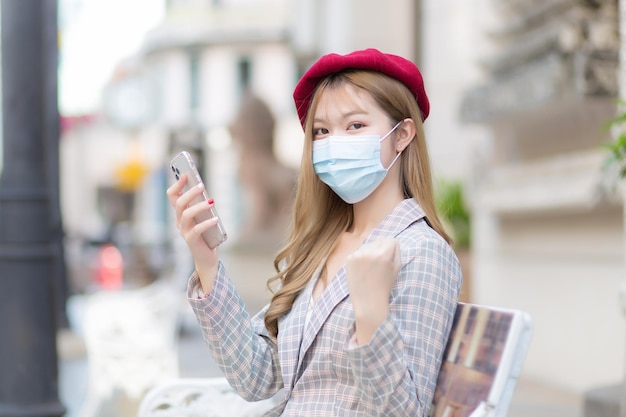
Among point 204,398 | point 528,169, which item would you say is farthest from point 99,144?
point 204,398

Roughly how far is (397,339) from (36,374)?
2344 mm

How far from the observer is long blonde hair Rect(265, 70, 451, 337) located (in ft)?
7.24

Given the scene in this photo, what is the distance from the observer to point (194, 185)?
215 cm

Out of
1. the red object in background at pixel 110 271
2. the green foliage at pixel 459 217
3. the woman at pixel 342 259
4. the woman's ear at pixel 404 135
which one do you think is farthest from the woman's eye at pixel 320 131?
the red object in background at pixel 110 271

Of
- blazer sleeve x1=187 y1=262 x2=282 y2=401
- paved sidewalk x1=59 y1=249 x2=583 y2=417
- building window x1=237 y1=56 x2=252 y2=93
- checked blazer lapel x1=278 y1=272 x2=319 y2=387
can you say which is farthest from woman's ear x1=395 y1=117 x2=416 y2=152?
building window x1=237 y1=56 x2=252 y2=93

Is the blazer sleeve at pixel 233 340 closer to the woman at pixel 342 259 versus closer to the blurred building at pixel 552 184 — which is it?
the woman at pixel 342 259

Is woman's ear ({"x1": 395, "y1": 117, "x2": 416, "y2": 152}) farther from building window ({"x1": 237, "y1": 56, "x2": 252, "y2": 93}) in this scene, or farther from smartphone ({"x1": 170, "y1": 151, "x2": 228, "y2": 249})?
building window ({"x1": 237, "y1": 56, "x2": 252, "y2": 93})

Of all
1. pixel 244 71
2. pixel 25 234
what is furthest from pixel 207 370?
pixel 244 71

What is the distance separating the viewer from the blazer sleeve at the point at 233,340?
7.36 ft

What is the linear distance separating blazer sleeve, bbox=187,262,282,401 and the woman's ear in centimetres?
51

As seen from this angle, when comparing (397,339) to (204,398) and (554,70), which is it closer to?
(204,398)

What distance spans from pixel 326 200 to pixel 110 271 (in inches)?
619

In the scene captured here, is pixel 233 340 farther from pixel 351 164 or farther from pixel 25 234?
pixel 25 234

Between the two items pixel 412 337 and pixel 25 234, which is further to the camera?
pixel 25 234
